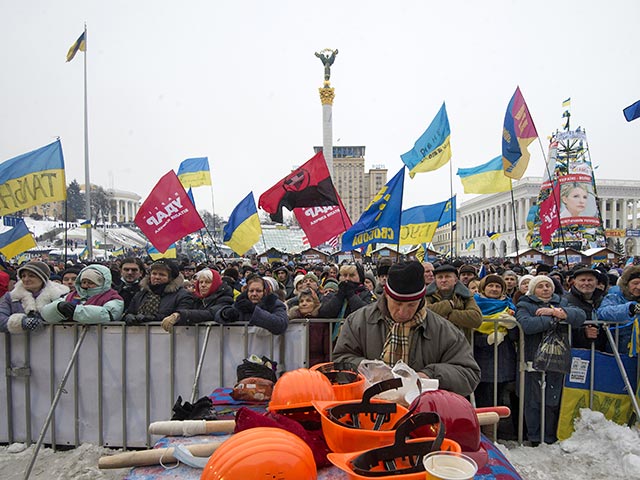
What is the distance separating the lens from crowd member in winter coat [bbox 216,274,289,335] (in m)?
4.12

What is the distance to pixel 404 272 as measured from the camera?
101 inches

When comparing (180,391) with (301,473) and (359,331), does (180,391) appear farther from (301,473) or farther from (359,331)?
(301,473)

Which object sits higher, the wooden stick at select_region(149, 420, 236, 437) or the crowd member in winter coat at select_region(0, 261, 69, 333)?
the crowd member in winter coat at select_region(0, 261, 69, 333)

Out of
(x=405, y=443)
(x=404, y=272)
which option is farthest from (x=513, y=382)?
(x=405, y=443)

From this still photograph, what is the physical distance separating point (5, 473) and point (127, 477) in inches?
121

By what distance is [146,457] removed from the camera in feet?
6.01

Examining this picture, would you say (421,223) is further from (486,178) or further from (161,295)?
(161,295)

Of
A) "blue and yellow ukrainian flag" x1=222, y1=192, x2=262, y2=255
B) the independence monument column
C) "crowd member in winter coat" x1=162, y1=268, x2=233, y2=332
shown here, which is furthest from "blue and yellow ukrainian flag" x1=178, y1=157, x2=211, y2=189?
the independence monument column

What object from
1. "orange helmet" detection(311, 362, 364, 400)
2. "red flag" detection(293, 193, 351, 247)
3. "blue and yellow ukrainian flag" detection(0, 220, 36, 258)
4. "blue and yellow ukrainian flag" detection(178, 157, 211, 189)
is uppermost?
"blue and yellow ukrainian flag" detection(178, 157, 211, 189)

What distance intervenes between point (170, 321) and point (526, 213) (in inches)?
3614

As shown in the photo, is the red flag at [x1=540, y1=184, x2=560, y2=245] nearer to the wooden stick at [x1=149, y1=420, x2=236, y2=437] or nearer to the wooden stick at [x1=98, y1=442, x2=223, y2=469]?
the wooden stick at [x1=149, y1=420, x2=236, y2=437]

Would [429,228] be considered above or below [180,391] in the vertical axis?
above

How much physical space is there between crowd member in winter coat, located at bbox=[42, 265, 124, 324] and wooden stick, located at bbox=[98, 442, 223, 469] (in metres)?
2.77

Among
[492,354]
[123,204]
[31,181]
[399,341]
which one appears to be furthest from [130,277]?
[123,204]
